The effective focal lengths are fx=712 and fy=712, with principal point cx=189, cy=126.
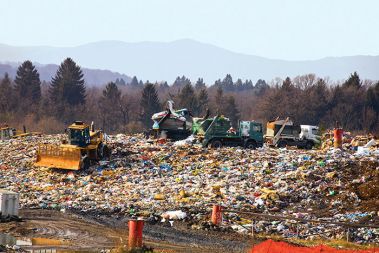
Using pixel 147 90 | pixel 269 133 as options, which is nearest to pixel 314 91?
pixel 147 90

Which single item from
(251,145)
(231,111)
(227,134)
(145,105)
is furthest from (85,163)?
(231,111)

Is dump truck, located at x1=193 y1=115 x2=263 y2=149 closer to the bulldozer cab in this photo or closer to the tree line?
the bulldozer cab

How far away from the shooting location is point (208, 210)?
934 inches

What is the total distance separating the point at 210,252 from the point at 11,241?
523cm

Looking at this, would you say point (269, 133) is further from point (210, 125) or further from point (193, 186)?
point (193, 186)

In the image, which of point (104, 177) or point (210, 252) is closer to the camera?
point (210, 252)

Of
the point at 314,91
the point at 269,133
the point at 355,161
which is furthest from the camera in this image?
the point at 314,91

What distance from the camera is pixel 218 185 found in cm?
2700

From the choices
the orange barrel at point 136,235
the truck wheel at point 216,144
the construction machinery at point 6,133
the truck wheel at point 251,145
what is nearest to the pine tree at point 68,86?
the construction machinery at point 6,133

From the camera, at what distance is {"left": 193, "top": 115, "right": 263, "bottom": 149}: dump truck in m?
36.6

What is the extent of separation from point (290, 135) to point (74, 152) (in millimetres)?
13871

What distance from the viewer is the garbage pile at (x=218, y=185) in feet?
76.3

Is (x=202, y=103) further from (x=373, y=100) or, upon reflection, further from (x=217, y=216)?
(x=217, y=216)

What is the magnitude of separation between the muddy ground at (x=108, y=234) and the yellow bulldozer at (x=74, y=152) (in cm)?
878
